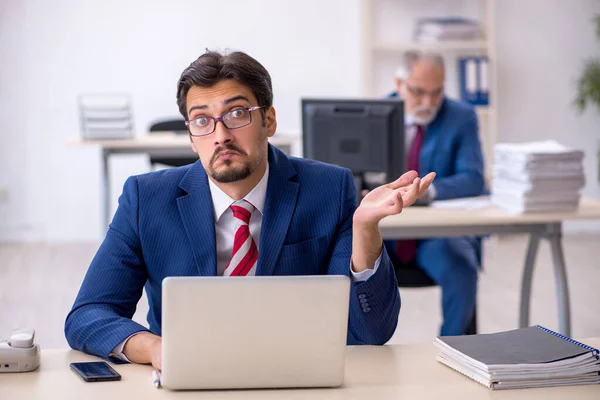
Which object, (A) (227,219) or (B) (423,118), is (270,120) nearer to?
(A) (227,219)

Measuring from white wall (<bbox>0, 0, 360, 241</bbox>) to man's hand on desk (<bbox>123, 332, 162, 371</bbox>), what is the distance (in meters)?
4.99

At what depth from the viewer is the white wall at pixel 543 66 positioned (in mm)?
6855

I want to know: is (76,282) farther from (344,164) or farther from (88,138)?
(344,164)

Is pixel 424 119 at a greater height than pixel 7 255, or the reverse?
pixel 424 119

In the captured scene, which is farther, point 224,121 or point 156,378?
point 224,121

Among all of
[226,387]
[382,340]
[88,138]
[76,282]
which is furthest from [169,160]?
[226,387]

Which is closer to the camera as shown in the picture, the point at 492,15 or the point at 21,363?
the point at 21,363

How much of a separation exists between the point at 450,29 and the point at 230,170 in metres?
4.74

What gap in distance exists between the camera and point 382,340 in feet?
6.62

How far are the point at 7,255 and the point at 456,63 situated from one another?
3422 mm

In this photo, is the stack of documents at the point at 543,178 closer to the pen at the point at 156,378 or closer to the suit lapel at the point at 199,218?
the suit lapel at the point at 199,218

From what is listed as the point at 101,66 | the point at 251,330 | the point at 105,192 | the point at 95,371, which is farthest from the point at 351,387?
the point at 101,66

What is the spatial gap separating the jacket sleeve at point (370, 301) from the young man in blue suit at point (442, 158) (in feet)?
5.46

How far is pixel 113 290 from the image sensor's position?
201 cm
